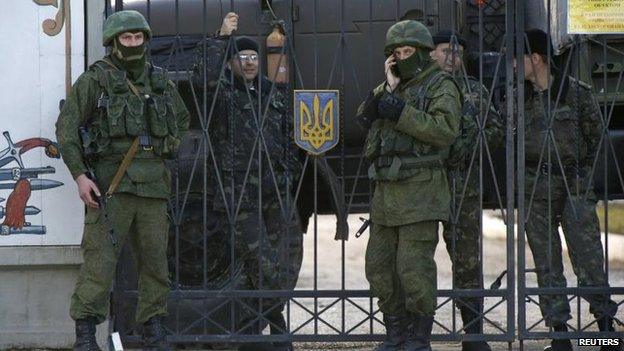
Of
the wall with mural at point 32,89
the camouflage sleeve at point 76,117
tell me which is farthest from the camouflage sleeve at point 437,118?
the wall with mural at point 32,89

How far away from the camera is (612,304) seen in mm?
7898

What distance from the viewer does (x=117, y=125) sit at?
6918mm

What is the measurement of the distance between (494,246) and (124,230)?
10847mm

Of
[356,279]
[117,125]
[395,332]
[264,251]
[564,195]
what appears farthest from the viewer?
[356,279]

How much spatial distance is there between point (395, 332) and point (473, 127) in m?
1.20

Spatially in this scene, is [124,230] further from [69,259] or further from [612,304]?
[612,304]

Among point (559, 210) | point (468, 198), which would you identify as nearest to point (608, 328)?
point (559, 210)

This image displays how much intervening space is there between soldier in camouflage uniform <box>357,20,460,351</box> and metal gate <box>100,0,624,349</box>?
34 centimetres

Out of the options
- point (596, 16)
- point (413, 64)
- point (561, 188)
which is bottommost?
point (561, 188)

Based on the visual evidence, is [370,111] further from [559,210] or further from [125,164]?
[559,210]

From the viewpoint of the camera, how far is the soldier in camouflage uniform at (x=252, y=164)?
303 inches

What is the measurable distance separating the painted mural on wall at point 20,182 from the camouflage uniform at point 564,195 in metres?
2.71

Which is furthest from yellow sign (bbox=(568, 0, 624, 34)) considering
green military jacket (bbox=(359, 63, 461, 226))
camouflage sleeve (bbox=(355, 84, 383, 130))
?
camouflage sleeve (bbox=(355, 84, 383, 130))

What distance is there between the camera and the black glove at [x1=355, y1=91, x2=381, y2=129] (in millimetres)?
7164
